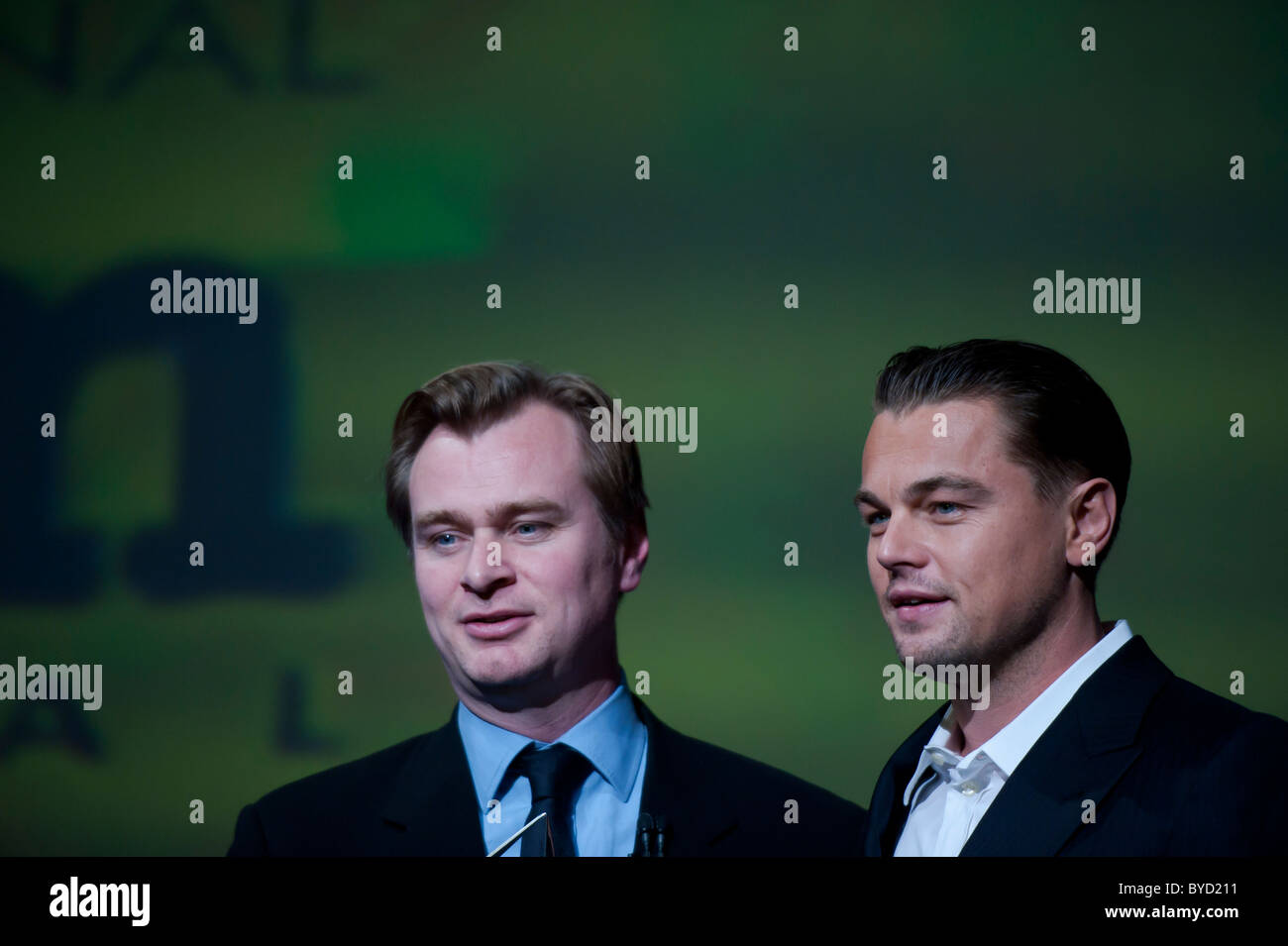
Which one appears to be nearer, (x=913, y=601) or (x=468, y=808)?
(x=913, y=601)

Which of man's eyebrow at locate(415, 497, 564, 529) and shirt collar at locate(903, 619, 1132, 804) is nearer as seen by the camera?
shirt collar at locate(903, 619, 1132, 804)

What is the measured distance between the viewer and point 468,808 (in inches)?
126

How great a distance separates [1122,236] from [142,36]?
7.91ft

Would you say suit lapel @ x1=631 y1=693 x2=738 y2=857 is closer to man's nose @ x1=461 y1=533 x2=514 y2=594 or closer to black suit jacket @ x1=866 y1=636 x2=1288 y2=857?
man's nose @ x1=461 y1=533 x2=514 y2=594

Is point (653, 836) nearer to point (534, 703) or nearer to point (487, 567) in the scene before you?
point (534, 703)

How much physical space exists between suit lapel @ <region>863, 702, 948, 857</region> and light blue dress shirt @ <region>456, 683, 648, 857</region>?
0.52 metres

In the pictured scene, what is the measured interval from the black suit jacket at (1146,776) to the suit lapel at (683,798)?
2.07ft

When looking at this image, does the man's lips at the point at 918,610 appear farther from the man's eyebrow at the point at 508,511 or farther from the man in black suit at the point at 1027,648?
the man's eyebrow at the point at 508,511

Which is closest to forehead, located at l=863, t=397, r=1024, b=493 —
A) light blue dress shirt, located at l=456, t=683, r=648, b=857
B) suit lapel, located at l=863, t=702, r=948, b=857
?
suit lapel, located at l=863, t=702, r=948, b=857

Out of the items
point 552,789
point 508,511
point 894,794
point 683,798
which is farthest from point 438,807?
point 894,794

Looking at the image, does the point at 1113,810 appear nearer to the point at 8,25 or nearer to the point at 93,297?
the point at 93,297

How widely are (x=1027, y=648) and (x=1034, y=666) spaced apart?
0.04m

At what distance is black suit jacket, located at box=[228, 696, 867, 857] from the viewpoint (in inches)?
127

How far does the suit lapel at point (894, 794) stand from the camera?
3.16 meters
